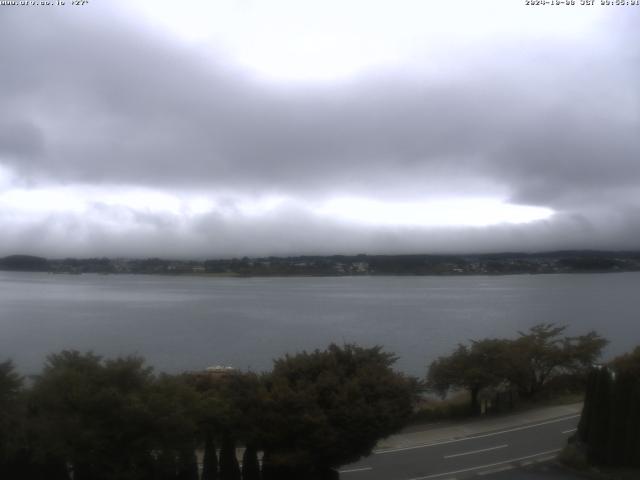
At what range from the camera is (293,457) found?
16297 mm

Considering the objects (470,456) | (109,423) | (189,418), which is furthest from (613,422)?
(109,423)

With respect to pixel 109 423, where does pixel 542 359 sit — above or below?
below

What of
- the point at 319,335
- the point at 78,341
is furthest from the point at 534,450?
the point at 78,341

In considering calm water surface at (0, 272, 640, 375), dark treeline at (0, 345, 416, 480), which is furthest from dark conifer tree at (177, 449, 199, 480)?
calm water surface at (0, 272, 640, 375)

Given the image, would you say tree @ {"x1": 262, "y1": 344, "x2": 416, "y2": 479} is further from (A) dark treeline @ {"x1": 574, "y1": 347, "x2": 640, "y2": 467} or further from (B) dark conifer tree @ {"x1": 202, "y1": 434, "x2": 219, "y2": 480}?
(A) dark treeline @ {"x1": 574, "y1": 347, "x2": 640, "y2": 467}

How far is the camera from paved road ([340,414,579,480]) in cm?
1973

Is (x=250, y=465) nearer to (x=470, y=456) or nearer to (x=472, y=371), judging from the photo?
(x=470, y=456)

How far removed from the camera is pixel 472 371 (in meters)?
31.8

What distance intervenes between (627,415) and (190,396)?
12.2 metres

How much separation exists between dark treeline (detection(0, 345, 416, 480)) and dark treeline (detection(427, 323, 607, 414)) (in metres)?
13.7

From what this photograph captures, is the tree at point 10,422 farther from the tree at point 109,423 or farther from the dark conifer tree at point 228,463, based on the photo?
the dark conifer tree at point 228,463

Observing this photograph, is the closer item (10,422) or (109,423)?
(10,422)

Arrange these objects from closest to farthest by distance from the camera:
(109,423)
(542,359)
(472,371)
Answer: (109,423) < (472,371) < (542,359)

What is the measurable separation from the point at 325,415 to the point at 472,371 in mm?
16728
